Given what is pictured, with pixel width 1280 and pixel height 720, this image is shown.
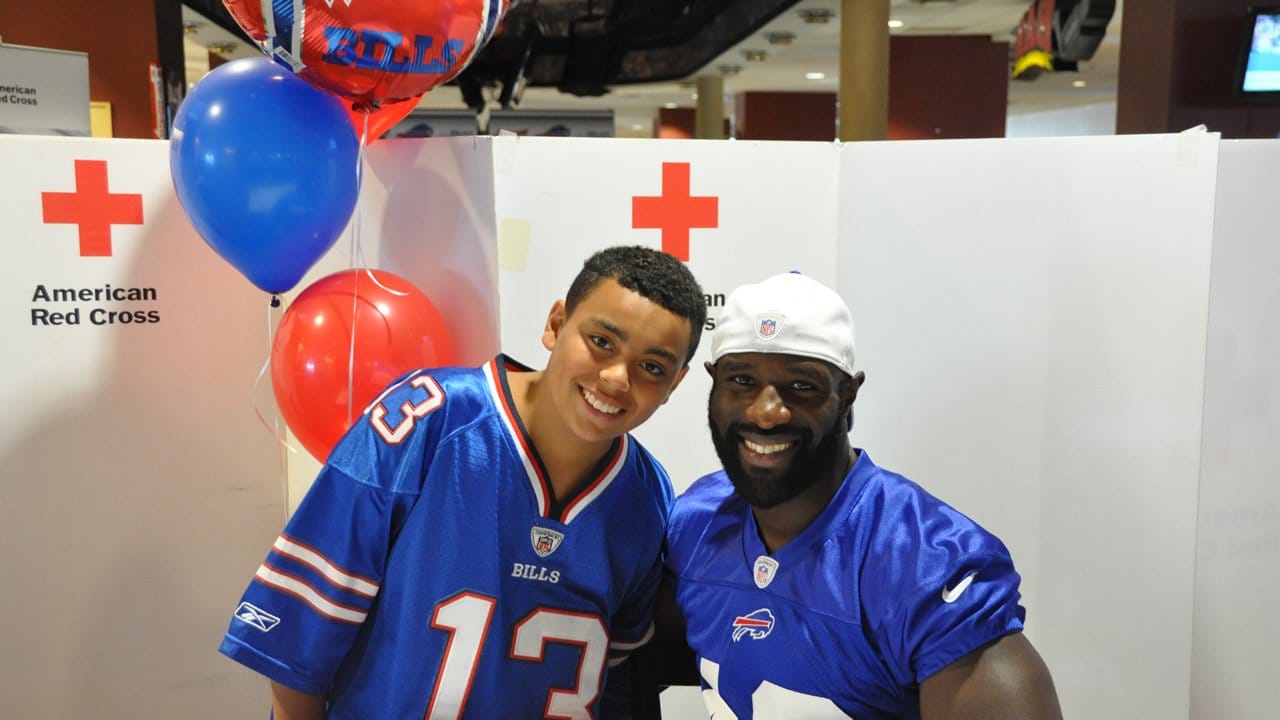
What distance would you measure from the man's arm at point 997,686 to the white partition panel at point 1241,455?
1.22 m

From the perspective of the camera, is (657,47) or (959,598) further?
(657,47)

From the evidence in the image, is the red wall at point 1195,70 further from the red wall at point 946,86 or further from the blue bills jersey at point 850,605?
the blue bills jersey at point 850,605

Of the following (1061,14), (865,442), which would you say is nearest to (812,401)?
(865,442)

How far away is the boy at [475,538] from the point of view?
1524 millimetres

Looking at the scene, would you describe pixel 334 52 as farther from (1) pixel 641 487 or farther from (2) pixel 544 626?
(2) pixel 544 626

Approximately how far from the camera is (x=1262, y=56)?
4.98 meters

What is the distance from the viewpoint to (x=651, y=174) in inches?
88.8

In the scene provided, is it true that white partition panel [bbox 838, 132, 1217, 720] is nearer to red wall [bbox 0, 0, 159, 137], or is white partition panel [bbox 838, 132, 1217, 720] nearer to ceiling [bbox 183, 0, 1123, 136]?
ceiling [bbox 183, 0, 1123, 136]

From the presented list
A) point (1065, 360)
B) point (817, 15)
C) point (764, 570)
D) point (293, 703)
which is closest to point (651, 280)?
point (764, 570)

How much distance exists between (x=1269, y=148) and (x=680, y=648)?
162 centimetres

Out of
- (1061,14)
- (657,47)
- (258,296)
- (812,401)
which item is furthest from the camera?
(657,47)

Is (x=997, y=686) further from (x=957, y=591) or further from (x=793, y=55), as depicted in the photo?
(x=793, y=55)

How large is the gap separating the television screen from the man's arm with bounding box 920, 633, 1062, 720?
4686 millimetres

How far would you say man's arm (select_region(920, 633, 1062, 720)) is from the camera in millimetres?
1283
